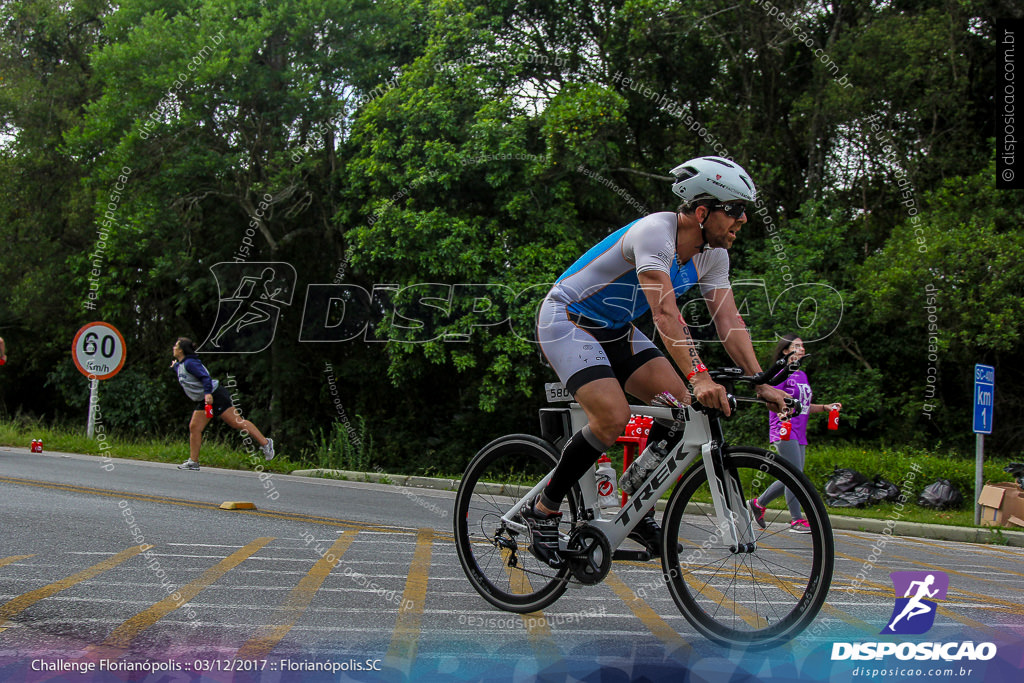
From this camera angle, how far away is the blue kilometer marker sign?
10.9 m

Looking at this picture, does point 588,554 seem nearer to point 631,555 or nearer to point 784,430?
point 631,555

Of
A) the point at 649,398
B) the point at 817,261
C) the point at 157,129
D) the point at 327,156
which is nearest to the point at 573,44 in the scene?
the point at 327,156

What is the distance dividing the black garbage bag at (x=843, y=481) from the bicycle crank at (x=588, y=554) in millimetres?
9077

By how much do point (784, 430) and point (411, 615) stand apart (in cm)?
492

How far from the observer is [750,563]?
11.6 feet

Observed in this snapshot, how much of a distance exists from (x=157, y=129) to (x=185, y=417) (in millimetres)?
9196

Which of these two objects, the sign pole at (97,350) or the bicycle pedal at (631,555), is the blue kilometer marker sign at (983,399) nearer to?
the bicycle pedal at (631,555)

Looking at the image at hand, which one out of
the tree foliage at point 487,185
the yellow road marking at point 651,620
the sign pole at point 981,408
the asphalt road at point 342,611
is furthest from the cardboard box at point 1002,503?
the yellow road marking at point 651,620

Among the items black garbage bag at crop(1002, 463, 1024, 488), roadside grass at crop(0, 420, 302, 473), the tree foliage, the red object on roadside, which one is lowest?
roadside grass at crop(0, 420, 302, 473)

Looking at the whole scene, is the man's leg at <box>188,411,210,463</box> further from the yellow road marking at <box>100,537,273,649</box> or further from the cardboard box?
the cardboard box

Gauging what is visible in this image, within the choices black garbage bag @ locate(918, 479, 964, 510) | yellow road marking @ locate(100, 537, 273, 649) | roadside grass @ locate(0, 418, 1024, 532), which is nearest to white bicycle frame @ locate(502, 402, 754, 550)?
yellow road marking @ locate(100, 537, 273, 649)

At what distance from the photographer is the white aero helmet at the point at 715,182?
3683 millimetres

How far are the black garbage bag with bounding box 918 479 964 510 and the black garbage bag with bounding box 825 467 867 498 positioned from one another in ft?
3.54

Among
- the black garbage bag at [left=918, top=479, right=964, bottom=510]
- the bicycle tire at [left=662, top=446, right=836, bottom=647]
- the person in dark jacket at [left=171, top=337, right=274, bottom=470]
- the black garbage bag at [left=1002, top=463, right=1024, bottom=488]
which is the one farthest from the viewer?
the person in dark jacket at [left=171, top=337, right=274, bottom=470]
